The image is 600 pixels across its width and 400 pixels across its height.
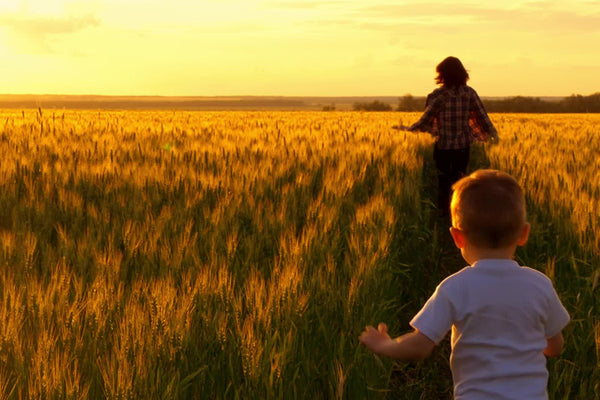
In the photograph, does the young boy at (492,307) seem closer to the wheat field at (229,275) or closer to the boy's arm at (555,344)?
the boy's arm at (555,344)

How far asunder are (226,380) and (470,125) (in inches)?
209

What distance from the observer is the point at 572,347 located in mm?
2889

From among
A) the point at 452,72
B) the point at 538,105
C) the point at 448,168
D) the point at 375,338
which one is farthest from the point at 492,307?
the point at 538,105

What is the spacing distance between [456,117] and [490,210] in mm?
5057

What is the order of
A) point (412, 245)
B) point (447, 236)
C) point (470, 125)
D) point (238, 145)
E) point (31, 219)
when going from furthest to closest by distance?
point (238, 145) → point (470, 125) → point (447, 236) → point (412, 245) → point (31, 219)

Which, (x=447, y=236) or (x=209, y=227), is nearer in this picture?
(x=209, y=227)

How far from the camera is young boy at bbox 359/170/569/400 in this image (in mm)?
1676

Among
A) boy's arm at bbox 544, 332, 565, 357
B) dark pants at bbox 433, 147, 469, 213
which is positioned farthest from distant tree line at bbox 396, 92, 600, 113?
boy's arm at bbox 544, 332, 565, 357

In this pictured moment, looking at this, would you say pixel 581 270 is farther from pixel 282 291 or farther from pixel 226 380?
pixel 226 380

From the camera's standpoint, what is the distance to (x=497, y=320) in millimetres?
1688

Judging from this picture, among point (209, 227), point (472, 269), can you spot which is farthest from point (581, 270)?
point (472, 269)

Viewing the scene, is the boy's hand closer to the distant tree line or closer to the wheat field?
the wheat field

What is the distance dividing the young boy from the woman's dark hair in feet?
16.3

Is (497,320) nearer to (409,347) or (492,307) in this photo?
(492,307)
